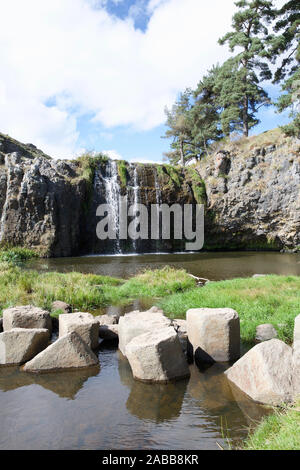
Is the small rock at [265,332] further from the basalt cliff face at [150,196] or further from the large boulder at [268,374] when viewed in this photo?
the basalt cliff face at [150,196]

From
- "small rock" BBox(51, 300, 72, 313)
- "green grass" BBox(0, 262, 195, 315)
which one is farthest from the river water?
"green grass" BBox(0, 262, 195, 315)

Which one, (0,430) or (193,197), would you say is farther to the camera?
(193,197)

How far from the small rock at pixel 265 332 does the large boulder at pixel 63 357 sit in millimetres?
3642

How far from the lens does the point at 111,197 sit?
3222 centimetres

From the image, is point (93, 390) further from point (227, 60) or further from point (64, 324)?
point (227, 60)

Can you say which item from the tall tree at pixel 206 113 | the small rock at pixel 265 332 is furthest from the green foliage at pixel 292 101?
the small rock at pixel 265 332

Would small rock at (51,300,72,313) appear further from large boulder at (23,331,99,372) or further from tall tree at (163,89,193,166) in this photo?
tall tree at (163,89,193,166)

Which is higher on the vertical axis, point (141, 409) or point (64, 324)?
point (64, 324)

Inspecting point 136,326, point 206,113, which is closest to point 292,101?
point 206,113

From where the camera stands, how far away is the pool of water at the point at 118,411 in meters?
4.02

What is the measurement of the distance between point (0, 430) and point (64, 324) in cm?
287

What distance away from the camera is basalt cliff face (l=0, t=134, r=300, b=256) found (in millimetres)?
28625

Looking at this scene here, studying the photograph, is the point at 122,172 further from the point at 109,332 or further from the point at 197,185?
the point at 109,332
